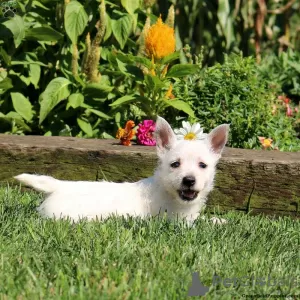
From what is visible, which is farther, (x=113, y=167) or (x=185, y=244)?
(x=113, y=167)

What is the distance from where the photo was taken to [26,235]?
5129mm

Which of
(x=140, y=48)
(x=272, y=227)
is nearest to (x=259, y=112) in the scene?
(x=140, y=48)

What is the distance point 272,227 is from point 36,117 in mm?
2999

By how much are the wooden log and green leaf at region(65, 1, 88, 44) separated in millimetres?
1144

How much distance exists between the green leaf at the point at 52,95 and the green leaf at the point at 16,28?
1.55 feet

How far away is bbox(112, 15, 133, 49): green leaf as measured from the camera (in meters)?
7.68

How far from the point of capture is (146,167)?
6574 mm

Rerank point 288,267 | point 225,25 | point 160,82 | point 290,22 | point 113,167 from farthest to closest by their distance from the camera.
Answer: point 290,22 < point 225,25 < point 160,82 < point 113,167 < point 288,267

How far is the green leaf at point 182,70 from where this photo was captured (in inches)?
282

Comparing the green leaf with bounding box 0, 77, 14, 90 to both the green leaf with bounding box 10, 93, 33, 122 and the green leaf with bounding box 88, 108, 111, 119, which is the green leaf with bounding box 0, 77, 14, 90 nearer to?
the green leaf with bounding box 10, 93, 33, 122

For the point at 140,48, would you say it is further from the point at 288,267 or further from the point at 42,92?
the point at 288,267

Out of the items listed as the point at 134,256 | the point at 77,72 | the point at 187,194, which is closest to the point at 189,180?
the point at 187,194

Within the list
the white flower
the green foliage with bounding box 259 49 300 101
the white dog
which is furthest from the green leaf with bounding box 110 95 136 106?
the green foliage with bounding box 259 49 300 101

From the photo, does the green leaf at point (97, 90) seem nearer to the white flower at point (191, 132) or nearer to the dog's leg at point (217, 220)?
the white flower at point (191, 132)
